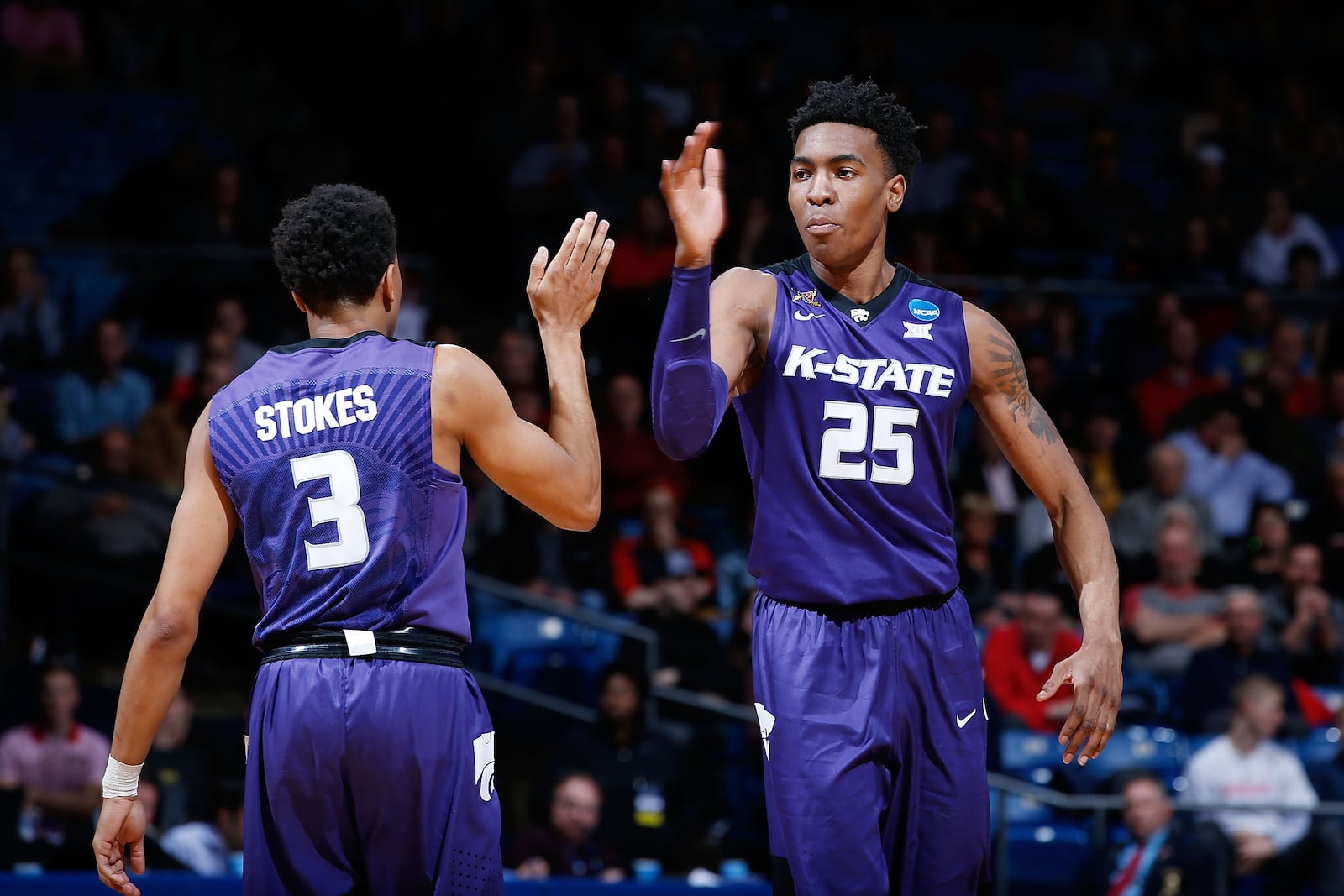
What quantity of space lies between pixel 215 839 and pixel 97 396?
3.09m

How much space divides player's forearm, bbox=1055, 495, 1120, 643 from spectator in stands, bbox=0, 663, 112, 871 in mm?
5426

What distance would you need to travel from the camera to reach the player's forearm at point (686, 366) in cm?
377

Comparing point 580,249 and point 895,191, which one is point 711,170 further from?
point 895,191

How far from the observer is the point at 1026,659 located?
29.8ft

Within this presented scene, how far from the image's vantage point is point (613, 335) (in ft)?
33.8

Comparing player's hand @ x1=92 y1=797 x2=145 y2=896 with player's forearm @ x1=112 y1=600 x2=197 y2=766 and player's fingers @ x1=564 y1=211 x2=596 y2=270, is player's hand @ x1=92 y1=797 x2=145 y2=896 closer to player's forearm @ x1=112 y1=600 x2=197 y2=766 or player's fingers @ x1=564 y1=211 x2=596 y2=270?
player's forearm @ x1=112 y1=600 x2=197 y2=766

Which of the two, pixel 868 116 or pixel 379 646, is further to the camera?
pixel 868 116

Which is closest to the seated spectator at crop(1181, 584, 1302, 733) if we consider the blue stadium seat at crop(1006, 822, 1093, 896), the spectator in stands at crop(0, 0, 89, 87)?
the blue stadium seat at crop(1006, 822, 1093, 896)

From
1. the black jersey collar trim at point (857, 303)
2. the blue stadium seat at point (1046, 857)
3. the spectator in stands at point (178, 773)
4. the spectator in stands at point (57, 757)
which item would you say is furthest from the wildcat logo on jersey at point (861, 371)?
the spectator in stands at point (57, 757)

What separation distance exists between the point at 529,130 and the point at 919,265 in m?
3.02

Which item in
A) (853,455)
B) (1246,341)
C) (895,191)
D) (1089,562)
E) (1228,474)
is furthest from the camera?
(1246,341)

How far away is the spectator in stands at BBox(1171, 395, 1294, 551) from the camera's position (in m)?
11.0

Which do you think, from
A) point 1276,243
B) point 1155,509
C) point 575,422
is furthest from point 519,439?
point 1276,243

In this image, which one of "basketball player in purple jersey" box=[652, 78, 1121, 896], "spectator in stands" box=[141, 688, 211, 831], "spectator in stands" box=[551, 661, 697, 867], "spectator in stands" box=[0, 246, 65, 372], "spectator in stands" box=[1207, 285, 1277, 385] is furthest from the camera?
"spectator in stands" box=[1207, 285, 1277, 385]
